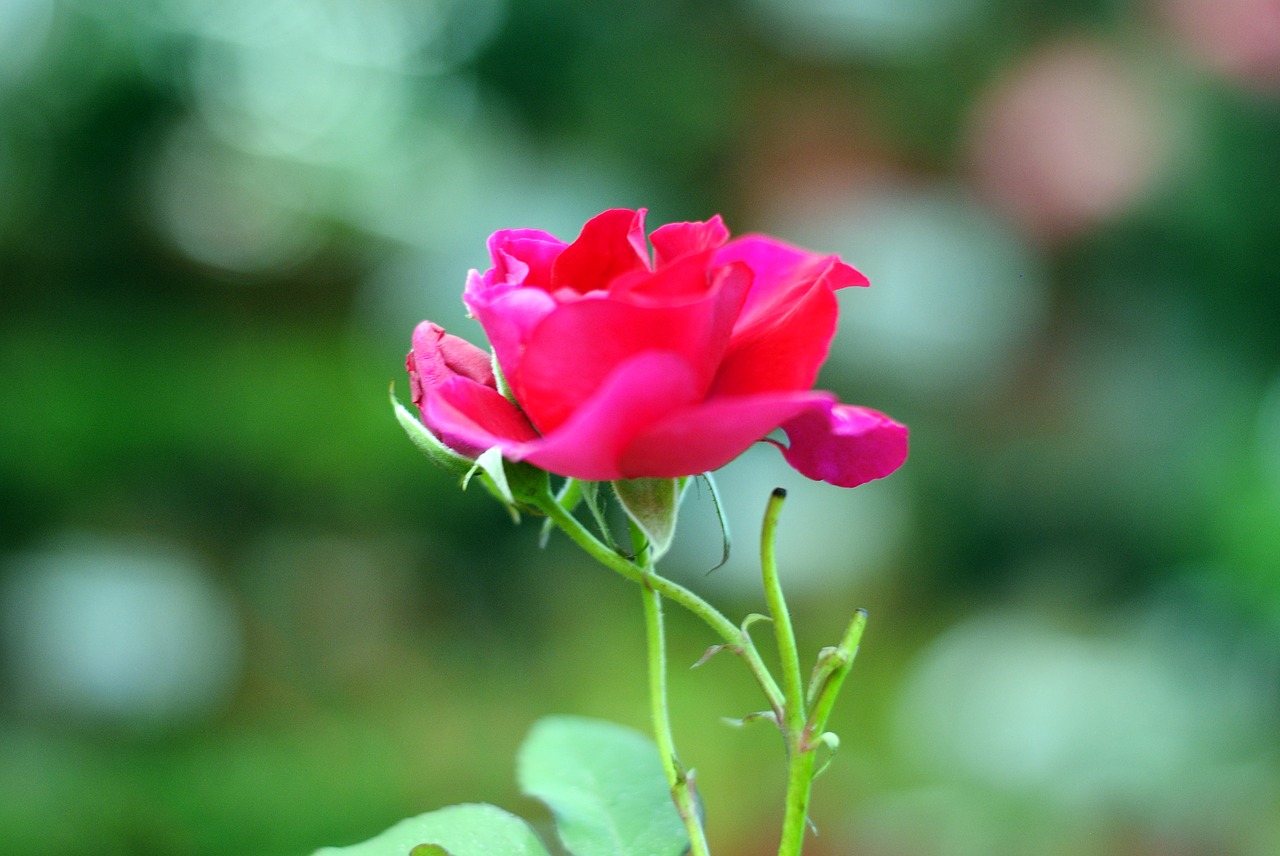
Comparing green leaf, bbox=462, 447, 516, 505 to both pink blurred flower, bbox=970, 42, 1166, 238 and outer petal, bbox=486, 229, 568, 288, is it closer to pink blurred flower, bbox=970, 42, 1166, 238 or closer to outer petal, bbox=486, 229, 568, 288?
outer petal, bbox=486, 229, 568, 288

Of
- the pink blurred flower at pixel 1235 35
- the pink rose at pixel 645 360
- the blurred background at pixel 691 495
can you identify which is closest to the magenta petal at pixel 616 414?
the pink rose at pixel 645 360

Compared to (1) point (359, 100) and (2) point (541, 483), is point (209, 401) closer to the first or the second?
(1) point (359, 100)

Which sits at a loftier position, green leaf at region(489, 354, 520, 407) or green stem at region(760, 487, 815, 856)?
green leaf at region(489, 354, 520, 407)

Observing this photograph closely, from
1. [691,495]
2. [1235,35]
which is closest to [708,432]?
[691,495]

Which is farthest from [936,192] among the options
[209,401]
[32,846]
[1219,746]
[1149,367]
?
[32,846]

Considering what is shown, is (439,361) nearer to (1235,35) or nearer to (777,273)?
(777,273)

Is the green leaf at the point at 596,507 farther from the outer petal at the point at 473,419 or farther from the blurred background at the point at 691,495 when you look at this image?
the blurred background at the point at 691,495

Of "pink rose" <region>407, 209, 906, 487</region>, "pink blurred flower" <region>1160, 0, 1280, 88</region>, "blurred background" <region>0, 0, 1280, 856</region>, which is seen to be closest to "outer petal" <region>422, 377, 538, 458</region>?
"pink rose" <region>407, 209, 906, 487</region>
